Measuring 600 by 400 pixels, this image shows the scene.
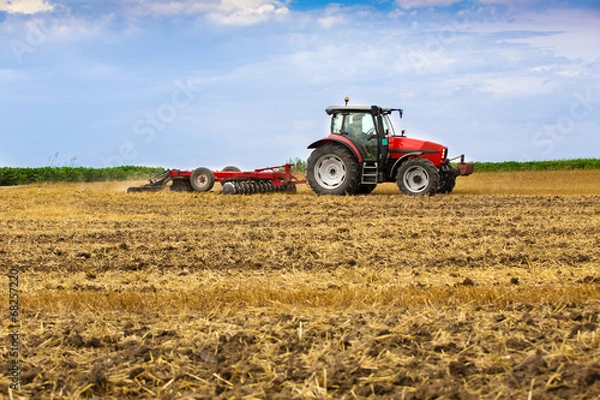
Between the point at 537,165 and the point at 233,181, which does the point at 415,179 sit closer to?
the point at 233,181

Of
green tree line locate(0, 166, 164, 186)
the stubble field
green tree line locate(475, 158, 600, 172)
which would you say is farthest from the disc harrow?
green tree line locate(475, 158, 600, 172)

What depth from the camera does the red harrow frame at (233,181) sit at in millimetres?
17000

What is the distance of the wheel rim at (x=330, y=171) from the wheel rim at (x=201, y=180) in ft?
10.00

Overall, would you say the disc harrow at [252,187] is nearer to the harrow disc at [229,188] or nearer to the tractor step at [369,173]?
the harrow disc at [229,188]

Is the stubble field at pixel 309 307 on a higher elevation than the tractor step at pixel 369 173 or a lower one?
lower

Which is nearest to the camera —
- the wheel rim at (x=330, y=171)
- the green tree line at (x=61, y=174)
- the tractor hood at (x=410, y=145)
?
the tractor hood at (x=410, y=145)

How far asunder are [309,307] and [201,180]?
1222 centimetres

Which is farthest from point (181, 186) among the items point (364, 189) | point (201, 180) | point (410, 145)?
point (410, 145)

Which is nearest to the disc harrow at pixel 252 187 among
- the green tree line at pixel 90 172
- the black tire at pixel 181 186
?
the black tire at pixel 181 186

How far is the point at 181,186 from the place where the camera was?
17.8 meters

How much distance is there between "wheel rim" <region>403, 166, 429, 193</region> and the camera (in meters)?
15.4

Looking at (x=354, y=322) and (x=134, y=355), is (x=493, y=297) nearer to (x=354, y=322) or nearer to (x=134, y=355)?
(x=354, y=322)

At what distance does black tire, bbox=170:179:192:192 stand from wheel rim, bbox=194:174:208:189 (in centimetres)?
30

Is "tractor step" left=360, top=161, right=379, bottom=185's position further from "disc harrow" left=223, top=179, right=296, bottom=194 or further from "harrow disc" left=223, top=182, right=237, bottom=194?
"harrow disc" left=223, top=182, right=237, bottom=194
